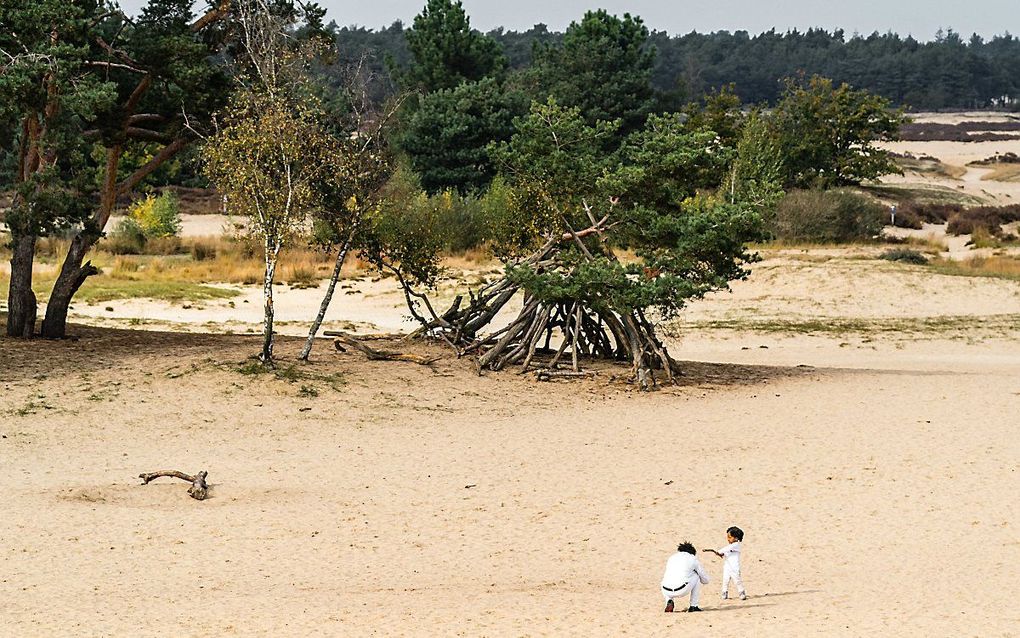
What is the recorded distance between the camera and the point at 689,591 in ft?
29.9

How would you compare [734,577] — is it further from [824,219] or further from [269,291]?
[824,219]

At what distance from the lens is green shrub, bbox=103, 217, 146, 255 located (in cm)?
4169

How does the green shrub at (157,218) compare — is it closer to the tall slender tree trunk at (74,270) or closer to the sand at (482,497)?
the sand at (482,497)

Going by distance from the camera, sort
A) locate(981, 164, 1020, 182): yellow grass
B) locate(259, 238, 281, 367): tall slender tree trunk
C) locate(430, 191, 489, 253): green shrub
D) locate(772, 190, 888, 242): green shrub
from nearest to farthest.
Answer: locate(259, 238, 281, 367): tall slender tree trunk, locate(430, 191, 489, 253): green shrub, locate(772, 190, 888, 242): green shrub, locate(981, 164, 1020, 182): yellow grass

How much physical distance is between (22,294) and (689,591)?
1450 centimetres

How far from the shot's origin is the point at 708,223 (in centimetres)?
1941

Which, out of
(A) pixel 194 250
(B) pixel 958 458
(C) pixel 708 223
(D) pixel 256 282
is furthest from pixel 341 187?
(A) pixel 194 250

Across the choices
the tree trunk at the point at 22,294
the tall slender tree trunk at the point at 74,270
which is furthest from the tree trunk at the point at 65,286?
the tree trunk at the point at 22,294

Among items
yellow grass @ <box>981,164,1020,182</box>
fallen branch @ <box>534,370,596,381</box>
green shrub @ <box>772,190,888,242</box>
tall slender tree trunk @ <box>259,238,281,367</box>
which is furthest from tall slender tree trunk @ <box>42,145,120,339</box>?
yellow grass @ <box>981,164,1020,182</box>

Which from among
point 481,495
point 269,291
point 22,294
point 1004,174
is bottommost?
point 1004,174

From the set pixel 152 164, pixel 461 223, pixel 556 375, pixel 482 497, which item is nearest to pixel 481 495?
pixel 482 497

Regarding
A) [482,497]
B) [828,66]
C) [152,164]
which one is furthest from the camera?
[828,66]

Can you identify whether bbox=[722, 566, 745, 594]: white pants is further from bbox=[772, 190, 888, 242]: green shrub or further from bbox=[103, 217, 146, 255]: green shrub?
bbox=[103, 217, 146, 255]: green shrub

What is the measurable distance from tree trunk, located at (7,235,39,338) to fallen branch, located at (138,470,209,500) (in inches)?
334
